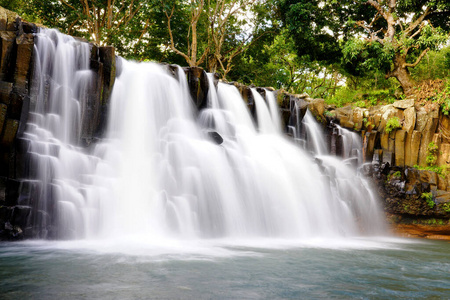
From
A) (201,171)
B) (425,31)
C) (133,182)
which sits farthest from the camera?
(425,31)

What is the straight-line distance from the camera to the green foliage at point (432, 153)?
12.9 m

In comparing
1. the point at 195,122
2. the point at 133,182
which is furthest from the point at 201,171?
the point at 195,122

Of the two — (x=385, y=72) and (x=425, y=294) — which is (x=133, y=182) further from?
(x=385, y=72)

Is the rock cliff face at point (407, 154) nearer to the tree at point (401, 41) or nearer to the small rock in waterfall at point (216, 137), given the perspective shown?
the tree at point (401, 41)

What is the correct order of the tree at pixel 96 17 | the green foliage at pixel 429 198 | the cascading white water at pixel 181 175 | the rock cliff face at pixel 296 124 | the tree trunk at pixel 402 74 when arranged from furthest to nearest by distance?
the tree at pixel 96 17 → the tree trunk at pixel 402 74 → the green foliage at pixel 429 198 → the cascading white water at pixel 181 175 → the rock cliff face at pixel 296 124

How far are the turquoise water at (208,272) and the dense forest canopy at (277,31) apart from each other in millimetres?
12887

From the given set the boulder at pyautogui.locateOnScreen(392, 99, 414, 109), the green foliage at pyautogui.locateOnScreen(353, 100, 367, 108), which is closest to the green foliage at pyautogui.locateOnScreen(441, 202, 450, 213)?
the boulder at pyautogui.locateOnScreen(392, 99, 414, 109)

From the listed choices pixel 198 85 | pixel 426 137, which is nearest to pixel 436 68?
pixel 426 137

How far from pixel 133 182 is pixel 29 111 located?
286 centimetres

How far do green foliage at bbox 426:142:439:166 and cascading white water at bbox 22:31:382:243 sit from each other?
8.86ft

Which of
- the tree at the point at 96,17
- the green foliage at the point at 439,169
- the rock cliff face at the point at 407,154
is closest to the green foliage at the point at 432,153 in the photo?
the rock cliff face at the point at 407,154

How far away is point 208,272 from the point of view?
484 cm

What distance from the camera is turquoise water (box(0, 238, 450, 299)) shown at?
153 inches

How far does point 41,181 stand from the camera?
7.47 meters
